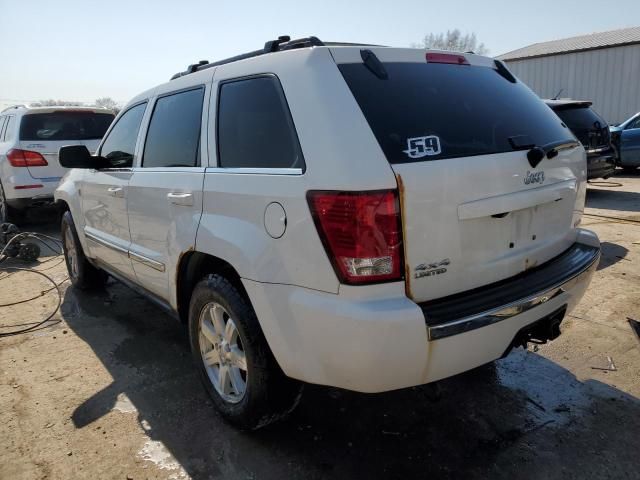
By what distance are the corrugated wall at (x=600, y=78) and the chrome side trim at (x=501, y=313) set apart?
19654mm

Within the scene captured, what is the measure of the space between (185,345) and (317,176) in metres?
2.33

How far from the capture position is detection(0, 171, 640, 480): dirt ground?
2.42 meters

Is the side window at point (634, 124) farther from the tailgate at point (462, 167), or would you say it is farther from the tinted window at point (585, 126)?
the tailgate at point (462, 167)

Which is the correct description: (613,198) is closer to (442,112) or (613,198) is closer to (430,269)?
(442,112)

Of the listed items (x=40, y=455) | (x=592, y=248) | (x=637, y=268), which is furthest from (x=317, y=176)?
(x=637, y=268)

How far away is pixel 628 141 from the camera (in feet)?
37.9

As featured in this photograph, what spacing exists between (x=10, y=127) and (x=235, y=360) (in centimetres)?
746

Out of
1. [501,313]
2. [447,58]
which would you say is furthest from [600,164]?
[501,313]

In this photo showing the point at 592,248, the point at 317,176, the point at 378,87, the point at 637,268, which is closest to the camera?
the point at 317,176

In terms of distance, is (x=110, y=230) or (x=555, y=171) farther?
(x=110, y=230)

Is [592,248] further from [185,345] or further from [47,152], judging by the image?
[47,152]

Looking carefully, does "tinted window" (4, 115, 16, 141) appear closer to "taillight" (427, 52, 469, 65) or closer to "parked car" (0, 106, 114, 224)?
"parked car" (0, 106, 114, 224)

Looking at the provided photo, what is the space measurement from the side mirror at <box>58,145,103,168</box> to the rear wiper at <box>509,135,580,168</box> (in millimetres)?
3060

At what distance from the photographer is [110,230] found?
→ 393 centimetres
